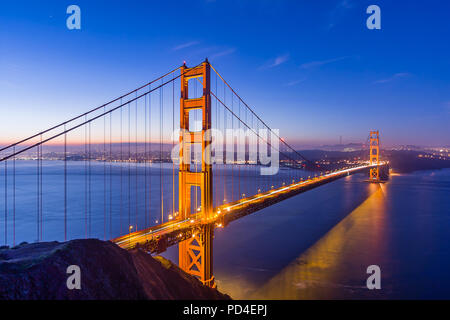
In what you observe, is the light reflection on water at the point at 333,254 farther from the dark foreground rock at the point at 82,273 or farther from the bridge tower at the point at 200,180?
the dark foreground rock at the point at 82,273

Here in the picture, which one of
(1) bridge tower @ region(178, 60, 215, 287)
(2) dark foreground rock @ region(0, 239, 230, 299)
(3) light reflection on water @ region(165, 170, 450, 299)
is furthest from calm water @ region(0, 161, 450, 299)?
(2) dark foreground rock @ region(0, 239, 230, 299)

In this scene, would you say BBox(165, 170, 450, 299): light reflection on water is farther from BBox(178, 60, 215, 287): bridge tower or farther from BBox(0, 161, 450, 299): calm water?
BBox(178, 60, 215, 287): bridge tower

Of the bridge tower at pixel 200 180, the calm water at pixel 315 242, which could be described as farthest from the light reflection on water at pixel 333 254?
the bridge tower at pixel 200 180

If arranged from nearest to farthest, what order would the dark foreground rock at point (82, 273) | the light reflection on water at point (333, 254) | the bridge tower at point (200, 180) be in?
the dark foreground rock at point (82, 273), the bridge tower at point (200, 180), the light reflection on water at point (333, 254)

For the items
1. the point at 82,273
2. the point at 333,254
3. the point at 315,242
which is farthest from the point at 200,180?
the point at 315,242
